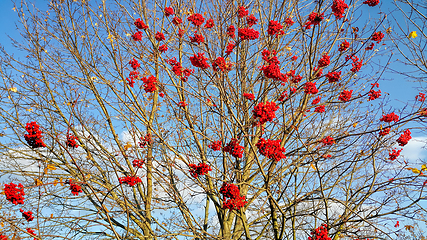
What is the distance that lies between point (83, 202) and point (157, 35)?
Result: 446 cm

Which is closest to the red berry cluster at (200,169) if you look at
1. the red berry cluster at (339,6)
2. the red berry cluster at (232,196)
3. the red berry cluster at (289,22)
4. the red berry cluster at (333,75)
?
the red berry cluster at (232,196)

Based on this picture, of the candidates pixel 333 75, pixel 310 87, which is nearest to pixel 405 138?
pixel 333 75

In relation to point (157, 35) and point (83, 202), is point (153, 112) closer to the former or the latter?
point (157, 35)

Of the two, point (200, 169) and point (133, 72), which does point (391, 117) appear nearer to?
point (200, 169)

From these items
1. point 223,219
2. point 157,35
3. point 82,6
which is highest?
point 82,6

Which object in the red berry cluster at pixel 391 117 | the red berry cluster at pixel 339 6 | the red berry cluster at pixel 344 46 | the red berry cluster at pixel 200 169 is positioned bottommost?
the red berry cluster at pixel 200 169

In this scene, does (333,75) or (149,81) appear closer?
(333,75)

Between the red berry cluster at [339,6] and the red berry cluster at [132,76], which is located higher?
the red berry cluster at [132,76]

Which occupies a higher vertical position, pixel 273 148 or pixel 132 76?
pixel 132 76

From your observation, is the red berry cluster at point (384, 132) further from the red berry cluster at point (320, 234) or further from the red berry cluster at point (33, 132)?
the red berry cluster at point (33, 132)

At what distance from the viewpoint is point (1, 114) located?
270 inches

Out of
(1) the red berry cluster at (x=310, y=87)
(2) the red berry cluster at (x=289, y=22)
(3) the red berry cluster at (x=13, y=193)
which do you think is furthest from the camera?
(2) the red berry cluster at (x=289, y=22)

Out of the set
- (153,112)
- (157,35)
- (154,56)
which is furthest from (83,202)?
(157,35)

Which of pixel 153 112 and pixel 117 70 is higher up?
pixel 117 70
